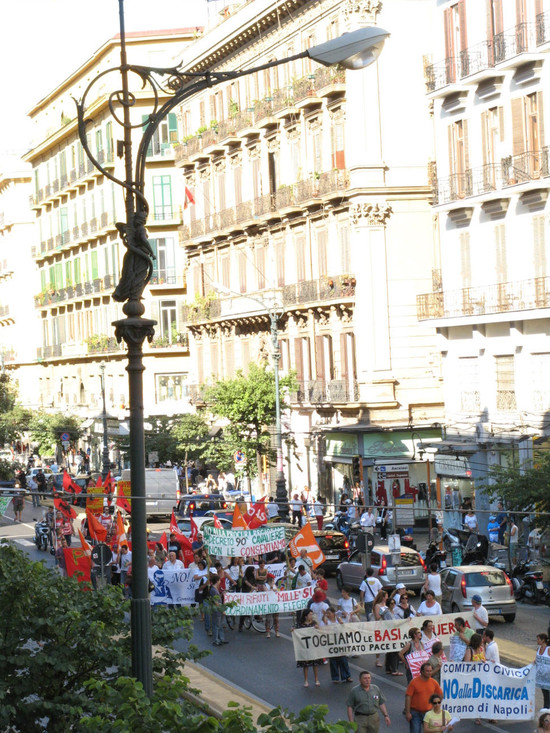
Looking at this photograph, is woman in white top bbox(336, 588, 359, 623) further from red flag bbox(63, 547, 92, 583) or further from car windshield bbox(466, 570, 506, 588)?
red flag bbox(63, 547, 92, 583)

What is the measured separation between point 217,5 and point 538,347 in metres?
31.8

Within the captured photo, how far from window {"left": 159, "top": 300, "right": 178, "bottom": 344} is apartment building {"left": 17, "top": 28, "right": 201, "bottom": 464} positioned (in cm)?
5

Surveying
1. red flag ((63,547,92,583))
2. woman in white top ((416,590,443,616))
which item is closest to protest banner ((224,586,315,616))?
woman in white top ((416,590,443,616))

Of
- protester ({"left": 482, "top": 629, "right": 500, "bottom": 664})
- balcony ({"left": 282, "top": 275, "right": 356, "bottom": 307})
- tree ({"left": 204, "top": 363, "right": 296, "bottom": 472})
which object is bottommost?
protester ({"left": 482, "top": 629, "right": 500, "bottom": 664})

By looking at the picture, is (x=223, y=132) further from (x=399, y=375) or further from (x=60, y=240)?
(x=60, y=240)

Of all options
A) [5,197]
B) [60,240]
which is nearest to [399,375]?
[60,240]

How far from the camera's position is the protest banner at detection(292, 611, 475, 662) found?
21.4m

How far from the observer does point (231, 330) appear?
203 ft

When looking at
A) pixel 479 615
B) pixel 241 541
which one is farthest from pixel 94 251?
pixel 479 615

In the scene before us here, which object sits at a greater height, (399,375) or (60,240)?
(60,240)

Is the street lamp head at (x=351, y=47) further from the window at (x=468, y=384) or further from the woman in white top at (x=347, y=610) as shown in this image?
the window at (x=468, y=384)

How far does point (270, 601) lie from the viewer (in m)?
25.4

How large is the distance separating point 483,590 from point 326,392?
25159 mm

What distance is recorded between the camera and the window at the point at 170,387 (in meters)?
75.1
